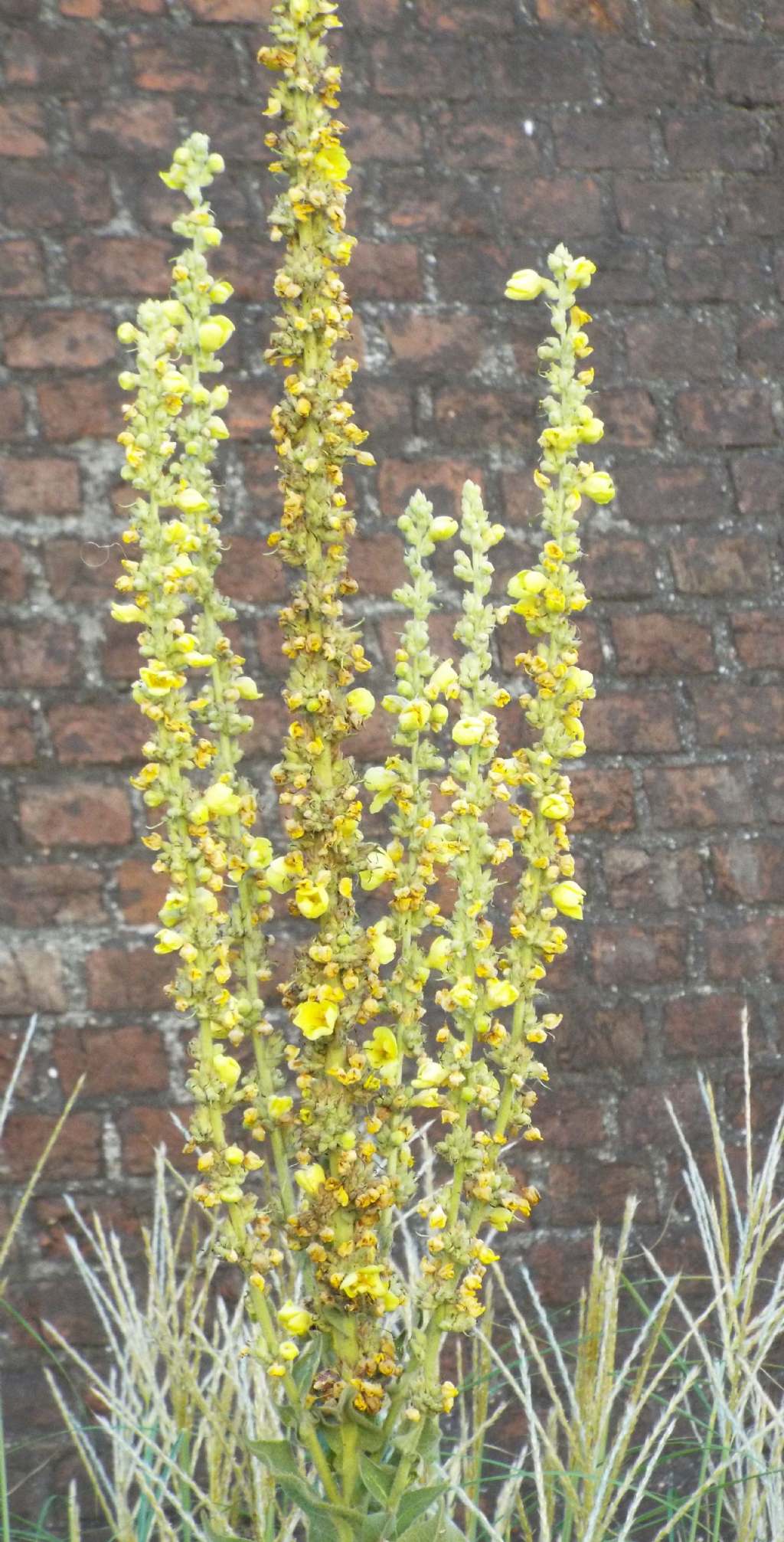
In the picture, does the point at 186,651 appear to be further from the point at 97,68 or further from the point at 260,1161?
the point at 97,68

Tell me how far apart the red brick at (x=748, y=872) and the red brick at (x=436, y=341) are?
763 mm

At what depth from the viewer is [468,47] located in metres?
1.89

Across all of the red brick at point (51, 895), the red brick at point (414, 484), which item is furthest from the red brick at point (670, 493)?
the red brick at point (51, 895)

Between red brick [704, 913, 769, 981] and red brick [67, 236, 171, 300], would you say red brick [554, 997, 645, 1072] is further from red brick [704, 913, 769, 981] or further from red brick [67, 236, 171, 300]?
red brick [67, 236, 171, 300]

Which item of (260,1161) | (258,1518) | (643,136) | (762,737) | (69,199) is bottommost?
(258,1518)

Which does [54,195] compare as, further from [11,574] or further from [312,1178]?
[312,1178]

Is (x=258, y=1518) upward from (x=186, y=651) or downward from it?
downward

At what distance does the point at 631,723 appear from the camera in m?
1.97

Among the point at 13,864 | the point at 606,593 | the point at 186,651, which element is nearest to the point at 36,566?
the point at 13,864

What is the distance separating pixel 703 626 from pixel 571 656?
3.80 feet

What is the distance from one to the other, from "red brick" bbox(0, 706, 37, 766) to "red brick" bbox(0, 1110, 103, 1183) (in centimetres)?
45

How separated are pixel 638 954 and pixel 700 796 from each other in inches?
9.4

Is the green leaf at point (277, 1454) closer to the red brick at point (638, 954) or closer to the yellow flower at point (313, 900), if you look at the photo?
the yellow flower at point (313, 900)

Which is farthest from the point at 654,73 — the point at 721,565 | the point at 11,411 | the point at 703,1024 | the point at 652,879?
the point at 703,1024
